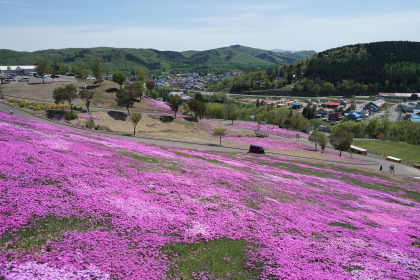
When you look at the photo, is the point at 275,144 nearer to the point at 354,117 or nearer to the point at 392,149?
the point at 392,149

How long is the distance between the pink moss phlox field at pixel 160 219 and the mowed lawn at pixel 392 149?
65.6 meters

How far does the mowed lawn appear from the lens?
272 ft

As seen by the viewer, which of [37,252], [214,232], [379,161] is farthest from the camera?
[379,161]

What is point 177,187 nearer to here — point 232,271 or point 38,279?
point 232,271

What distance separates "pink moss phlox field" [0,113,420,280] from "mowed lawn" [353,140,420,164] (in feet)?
215

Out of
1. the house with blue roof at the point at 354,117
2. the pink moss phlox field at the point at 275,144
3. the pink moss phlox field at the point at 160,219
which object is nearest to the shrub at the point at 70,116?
the pink moss phlox field at the point at 160,219

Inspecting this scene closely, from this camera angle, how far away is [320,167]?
50.0m

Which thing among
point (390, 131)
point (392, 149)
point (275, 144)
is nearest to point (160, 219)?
point (275, 144)

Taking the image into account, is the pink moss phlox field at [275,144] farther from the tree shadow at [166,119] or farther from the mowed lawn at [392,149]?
the mowed lawn at [392,149]

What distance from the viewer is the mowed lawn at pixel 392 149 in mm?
83000

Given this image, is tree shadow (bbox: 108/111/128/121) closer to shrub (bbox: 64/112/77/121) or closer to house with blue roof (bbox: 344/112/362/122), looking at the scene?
shrub (bbox: 64/112/77/121)

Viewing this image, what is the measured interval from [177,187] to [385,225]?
18.2m

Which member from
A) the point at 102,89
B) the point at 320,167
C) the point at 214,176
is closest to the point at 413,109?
the point at 320,167

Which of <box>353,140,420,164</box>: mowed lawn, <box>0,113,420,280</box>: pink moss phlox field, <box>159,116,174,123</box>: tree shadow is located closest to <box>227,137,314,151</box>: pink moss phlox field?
<box>159,116,174,123</box>: tree shadow
